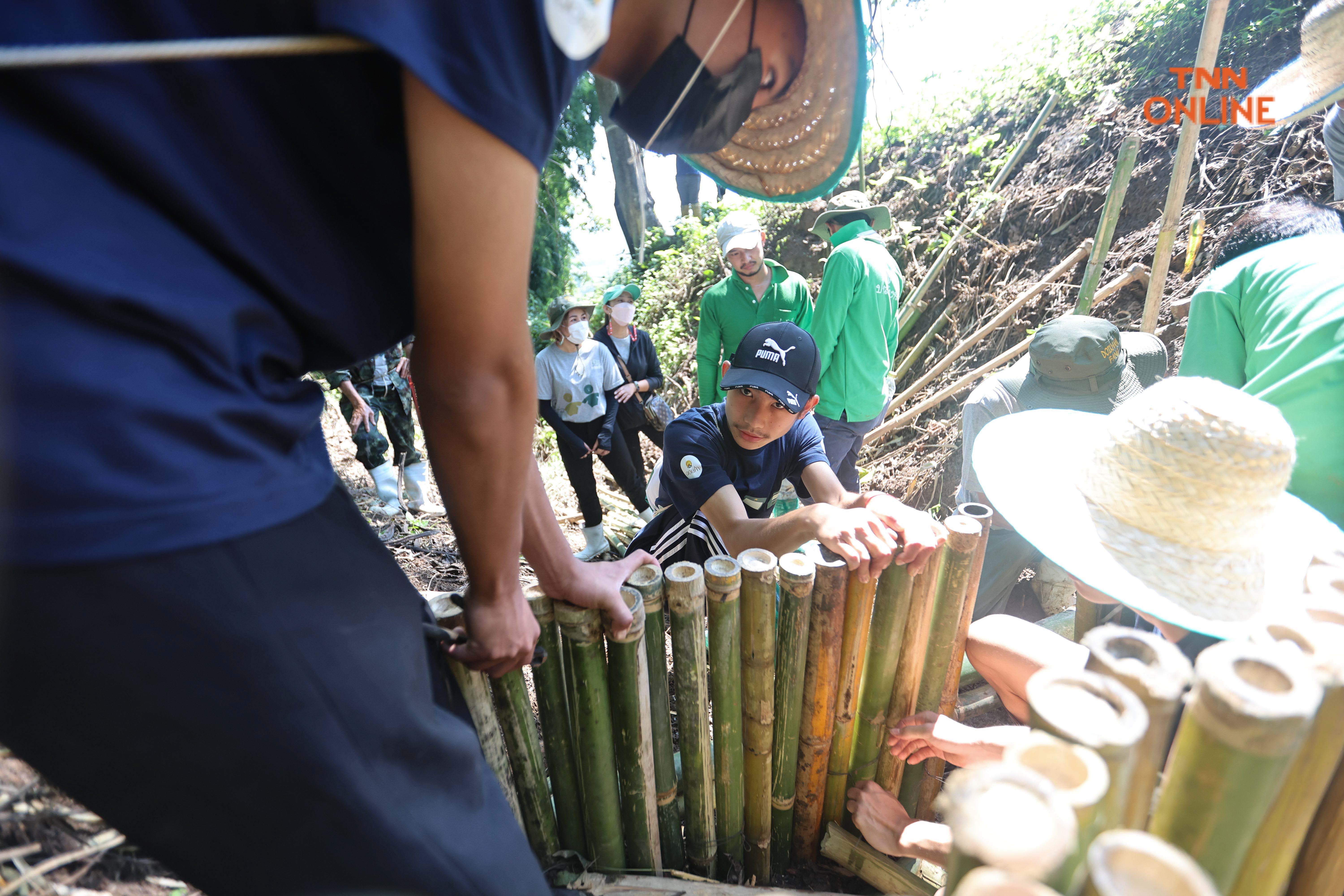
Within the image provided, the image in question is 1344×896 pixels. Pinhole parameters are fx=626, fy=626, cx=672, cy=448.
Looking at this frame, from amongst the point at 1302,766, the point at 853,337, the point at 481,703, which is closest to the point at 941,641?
the point at 1302,766

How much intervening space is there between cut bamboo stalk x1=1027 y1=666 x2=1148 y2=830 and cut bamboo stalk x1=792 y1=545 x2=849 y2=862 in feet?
2.86

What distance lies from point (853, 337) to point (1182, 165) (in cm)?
207

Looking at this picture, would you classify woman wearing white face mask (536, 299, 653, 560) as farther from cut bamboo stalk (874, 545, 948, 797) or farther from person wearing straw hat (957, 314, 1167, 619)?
cut bamboo stalk (874, 545, 948, 797)

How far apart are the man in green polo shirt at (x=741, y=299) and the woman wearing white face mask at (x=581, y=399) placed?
0.84 metres

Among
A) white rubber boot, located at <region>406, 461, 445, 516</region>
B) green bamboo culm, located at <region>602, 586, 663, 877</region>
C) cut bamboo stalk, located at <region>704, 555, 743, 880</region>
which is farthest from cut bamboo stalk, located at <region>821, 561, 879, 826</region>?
white rubber boot, located at <region>406, 461, 445, 516</region>

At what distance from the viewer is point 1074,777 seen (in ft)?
2.22

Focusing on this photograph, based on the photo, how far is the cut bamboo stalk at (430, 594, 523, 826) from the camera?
134cm

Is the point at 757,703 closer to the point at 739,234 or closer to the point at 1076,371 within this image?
the point at 1076,371

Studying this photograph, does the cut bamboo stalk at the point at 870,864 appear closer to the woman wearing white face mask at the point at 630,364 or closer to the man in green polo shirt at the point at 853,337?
the man in green polo shirt at the point at 853,337

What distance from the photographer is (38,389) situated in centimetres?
58

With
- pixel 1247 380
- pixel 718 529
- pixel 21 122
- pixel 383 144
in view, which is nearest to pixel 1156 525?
pixel 718 529

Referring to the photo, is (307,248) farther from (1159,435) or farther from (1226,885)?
(1159,435)

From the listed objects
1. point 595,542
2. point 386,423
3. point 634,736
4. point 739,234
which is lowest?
point 595,542

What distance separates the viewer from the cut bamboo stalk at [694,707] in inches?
62.7
